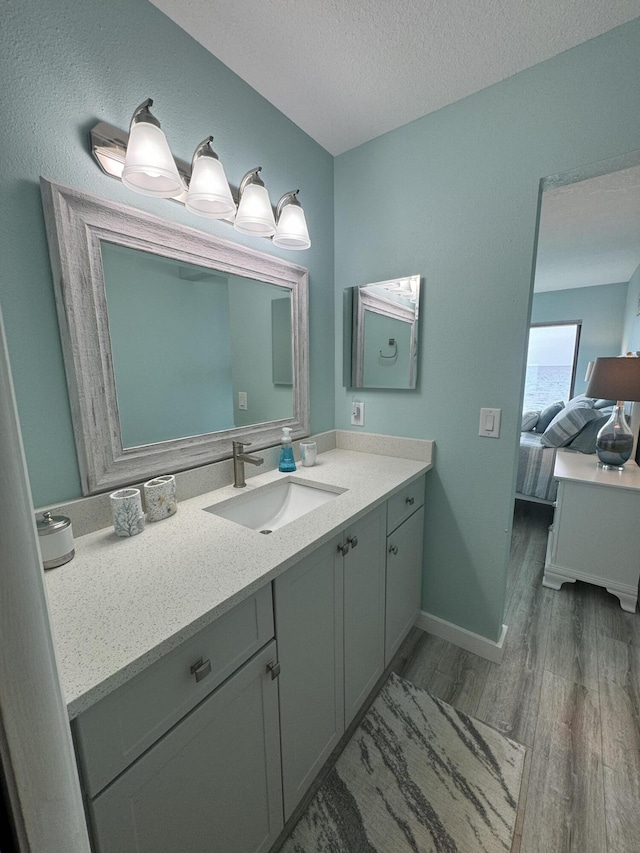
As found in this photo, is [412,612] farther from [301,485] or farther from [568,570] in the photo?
[568,570]

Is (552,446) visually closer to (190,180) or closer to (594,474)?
(594,474)

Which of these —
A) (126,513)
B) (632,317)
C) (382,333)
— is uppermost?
(632,317)

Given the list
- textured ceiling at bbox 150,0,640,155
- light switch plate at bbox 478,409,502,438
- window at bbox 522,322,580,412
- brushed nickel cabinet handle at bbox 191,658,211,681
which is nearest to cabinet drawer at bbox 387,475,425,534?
light switch plate at bbox 478,409,502,438

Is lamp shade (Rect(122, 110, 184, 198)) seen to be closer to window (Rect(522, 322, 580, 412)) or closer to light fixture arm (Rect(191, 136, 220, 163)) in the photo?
light fixture arm (Rect(191, 136, 220, 163))

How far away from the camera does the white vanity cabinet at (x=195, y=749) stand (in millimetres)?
586

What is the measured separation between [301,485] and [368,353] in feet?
2.56

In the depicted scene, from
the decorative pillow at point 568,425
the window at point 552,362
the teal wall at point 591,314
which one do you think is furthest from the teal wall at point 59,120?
the window at point 552,362

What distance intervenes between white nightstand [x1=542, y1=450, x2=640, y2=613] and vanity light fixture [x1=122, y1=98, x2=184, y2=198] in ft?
7.63

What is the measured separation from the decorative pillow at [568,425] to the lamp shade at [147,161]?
3.22 meters

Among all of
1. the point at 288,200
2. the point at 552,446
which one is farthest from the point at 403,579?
the point at 552,446

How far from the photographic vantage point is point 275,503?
1.45 m

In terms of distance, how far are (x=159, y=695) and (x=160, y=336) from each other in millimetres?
959

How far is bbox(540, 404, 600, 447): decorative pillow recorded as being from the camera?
2891mm

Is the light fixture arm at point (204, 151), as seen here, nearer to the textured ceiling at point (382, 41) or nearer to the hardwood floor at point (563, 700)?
the textured ceiling at point (382, 41)
